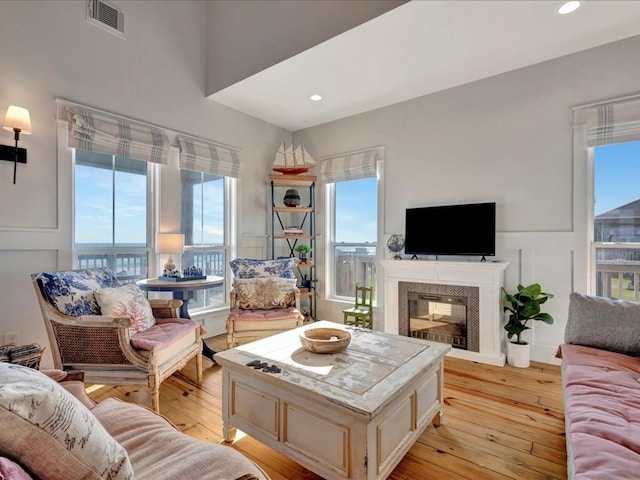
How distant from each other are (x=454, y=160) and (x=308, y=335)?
2.49 m

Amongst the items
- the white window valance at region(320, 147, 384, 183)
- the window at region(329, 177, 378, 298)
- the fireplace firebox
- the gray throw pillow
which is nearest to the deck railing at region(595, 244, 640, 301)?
Answer: the gray throw pillow

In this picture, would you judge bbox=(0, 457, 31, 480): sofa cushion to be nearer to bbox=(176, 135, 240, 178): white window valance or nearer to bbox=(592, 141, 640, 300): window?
bbox=(176, 135, 240, 178): white window valance

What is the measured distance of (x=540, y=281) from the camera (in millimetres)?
2951

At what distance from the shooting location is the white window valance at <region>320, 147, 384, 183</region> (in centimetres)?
389

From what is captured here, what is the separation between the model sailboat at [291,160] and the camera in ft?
13.4

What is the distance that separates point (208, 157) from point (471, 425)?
337cm

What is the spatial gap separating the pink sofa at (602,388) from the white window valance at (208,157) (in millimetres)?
3412

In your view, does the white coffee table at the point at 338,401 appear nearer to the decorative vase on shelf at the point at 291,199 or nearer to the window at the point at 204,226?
the window at the point at 204,226

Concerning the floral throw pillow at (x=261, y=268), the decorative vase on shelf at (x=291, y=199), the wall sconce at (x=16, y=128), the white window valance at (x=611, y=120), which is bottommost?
the floral throw pillow at (x=261, y=268)

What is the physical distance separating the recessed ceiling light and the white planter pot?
258cm

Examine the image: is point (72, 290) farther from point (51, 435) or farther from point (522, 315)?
point (522, 315)

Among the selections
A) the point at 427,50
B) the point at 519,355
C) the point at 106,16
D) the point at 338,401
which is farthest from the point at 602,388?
the point at 106,16

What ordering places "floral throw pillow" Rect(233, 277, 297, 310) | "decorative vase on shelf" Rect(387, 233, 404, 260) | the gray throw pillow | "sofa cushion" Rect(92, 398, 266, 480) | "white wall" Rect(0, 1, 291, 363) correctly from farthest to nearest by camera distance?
1. "decorative vase on shelf" Rect(387, 233, 404, 260)
2. "floral throw pillow" Rect(233, 277, 297, 310)
3. "white wall" Rect(0, 1, 291, 363)
4. the gray throw pillow
5. "sofa cushion" Rect(92, 398, 266, 480)

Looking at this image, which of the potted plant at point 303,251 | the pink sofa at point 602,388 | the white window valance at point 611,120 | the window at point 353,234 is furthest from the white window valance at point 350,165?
the pink sofa at point 602,388
